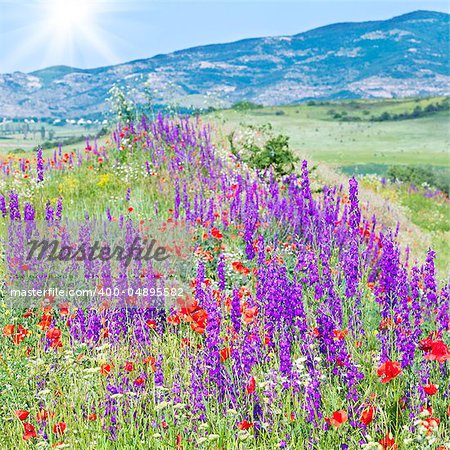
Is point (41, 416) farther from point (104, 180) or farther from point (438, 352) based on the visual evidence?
point (104, 180)

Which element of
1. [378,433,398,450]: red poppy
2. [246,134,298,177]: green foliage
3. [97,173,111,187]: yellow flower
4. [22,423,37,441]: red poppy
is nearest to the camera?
[378,433,398,450]: red poppy

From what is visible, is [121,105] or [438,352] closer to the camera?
[438,352]

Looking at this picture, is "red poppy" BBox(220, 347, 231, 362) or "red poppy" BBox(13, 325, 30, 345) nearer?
"red poppy" BBox(220, 347, 231, 362)

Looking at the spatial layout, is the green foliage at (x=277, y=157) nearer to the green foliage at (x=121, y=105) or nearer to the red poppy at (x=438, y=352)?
the green foliage at (x=121, y=105)

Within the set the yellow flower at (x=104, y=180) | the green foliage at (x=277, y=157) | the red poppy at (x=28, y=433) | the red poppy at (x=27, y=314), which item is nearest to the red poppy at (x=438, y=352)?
the red poppy at (x=28, y=433)

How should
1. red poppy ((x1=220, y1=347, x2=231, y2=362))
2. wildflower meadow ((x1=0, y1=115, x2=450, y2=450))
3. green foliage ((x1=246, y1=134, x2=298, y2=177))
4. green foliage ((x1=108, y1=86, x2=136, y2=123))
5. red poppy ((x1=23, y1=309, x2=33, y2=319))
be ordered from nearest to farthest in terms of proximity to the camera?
wildflower meadow ((x1=0, y1=115, x2=450, y2=450)), red poppy ((x1=220, y1=347, x2=231, y2=362)), red poppy ((x1=23, y1=309, x2=33, y2=319)), green foliage ((x1=246, y1=134, x2=298, y2=177)), green foliage ((x1=108, y1=86, x2=136, y2=123))

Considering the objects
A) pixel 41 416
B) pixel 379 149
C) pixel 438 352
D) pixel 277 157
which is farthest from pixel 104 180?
pixel 379 149

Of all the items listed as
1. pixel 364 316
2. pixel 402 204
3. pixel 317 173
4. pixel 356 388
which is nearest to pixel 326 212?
pixel 364 316

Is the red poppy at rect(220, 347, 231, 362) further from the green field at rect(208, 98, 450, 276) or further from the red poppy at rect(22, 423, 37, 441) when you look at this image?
the green field at rect(208, 98, 450, 276)

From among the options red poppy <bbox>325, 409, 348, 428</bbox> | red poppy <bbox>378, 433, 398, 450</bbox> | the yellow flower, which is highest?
the yellow flower

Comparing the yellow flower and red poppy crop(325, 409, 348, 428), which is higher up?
the yellow flower

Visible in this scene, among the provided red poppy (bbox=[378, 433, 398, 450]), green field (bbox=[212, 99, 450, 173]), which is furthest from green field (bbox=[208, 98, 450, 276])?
red poppy (bbox=[378, 433, 398, 450])

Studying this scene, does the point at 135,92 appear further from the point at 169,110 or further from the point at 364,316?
the point at 364,316

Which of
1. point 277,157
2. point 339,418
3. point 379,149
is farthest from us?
point 379,149
